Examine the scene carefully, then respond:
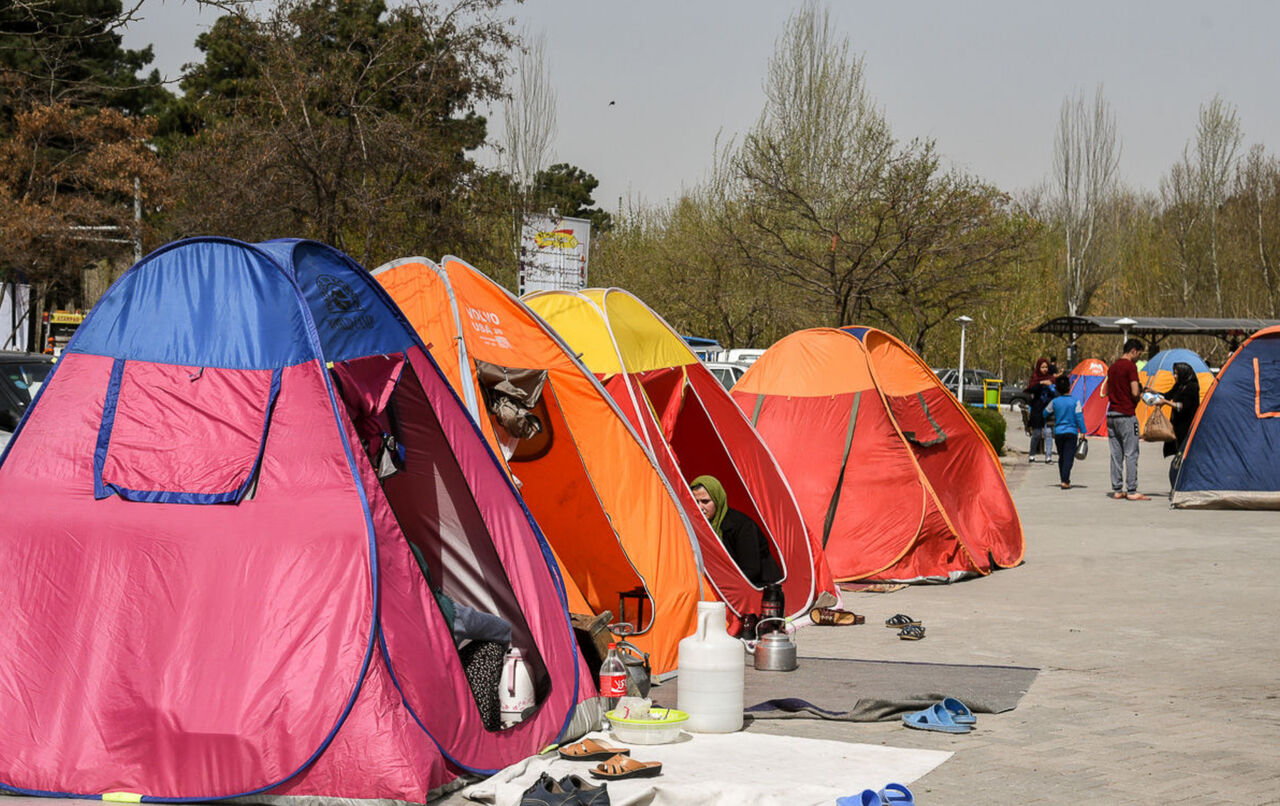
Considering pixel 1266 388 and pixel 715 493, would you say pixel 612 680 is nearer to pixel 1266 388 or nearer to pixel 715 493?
pixel 715 493

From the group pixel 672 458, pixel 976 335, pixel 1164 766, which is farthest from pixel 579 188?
pixel 1164 766

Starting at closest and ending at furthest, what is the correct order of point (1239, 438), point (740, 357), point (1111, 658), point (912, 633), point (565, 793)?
point (565, 793)
point (1111, 658)
point (912, 633)
point (1239, 438)
point (740, 357)

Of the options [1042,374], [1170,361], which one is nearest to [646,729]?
[1042,374]

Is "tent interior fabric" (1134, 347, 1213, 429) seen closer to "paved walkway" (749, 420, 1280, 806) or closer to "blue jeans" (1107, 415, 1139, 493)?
"blue jeans" (1107, 415, 1139, 493)

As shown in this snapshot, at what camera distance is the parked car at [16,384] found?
14.3m

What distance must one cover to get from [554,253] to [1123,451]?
8442 mm

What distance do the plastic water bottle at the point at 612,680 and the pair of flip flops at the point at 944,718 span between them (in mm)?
1476

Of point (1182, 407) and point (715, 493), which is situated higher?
point (1182, 407)

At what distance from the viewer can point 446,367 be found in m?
8.05

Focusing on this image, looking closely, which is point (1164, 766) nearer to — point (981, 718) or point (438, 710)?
point (981, 718)

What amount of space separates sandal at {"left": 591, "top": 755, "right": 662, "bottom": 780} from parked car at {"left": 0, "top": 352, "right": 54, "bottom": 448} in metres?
9.85

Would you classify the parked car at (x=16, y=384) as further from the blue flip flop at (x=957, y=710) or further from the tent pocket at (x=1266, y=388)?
the tent pocket at (x=1266, y=388)

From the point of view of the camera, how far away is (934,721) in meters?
6.89

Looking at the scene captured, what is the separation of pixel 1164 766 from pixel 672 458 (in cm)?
389
